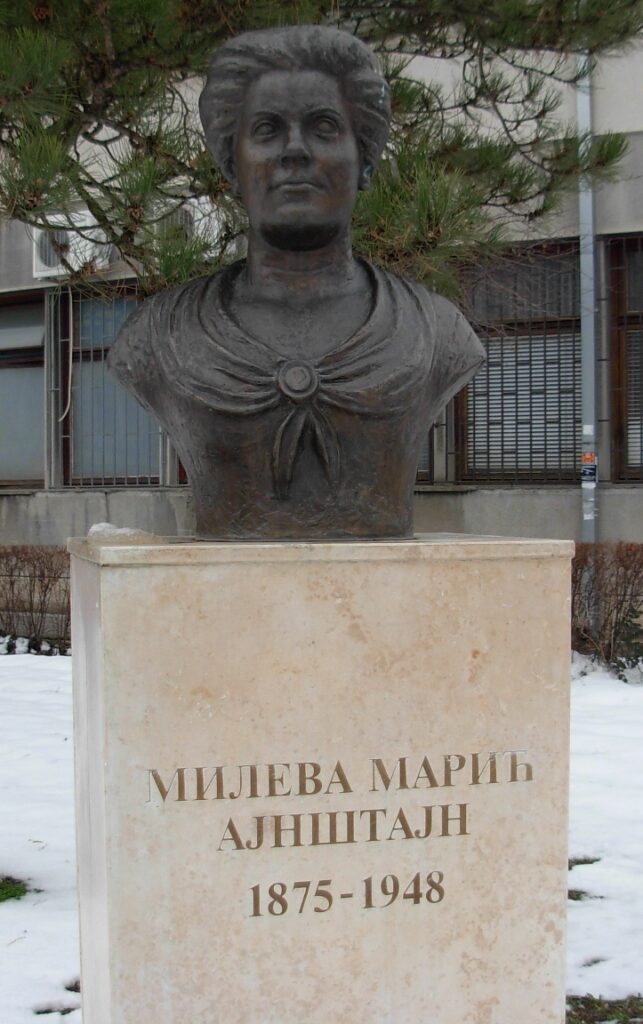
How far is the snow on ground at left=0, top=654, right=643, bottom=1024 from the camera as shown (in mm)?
3203

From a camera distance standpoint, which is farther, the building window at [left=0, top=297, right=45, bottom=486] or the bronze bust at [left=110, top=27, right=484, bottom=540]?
the building window at [left=0, top=297, right=45, bottom=486]

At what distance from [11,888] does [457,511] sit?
4.88 m

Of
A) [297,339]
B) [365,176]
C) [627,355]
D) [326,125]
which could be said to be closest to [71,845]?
[297,339]

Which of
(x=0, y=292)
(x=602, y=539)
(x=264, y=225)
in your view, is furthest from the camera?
(x=0, y=292)

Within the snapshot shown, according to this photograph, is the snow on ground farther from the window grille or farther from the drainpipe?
the window grille

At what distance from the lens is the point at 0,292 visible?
9398 millimetres

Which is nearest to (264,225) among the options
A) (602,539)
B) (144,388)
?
(144,388)

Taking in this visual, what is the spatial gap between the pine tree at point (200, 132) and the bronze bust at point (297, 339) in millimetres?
1017

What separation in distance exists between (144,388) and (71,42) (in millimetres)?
A: 1604

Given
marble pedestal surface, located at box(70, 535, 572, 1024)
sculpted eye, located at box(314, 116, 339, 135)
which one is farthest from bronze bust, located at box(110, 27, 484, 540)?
marble pedestal surface, located at box(70, 535, 572, 1024)

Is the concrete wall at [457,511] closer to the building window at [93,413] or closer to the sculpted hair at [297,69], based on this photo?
the building window at [93,413]

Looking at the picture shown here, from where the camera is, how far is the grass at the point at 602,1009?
9.89 feet

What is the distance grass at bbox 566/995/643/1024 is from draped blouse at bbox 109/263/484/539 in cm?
135

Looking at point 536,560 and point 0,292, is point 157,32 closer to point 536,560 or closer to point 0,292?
point 536,560
